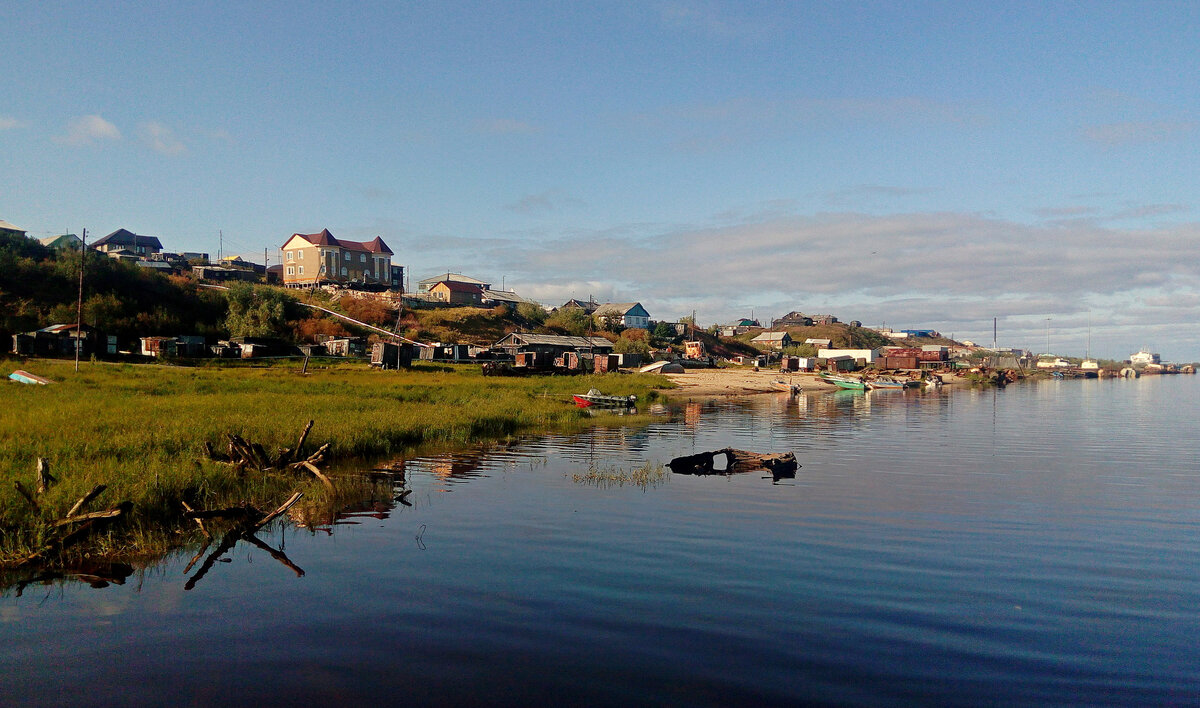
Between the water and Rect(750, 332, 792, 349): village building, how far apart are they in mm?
135033

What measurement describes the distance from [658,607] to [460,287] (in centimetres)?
12204

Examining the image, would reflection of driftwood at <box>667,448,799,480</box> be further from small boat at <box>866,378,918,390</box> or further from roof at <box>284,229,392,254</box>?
roof at <box>284,229,392,254</box>

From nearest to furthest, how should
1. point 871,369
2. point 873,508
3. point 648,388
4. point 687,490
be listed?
point 873,508, point 687,490, point 648,388, point 871,369

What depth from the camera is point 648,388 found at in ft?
217

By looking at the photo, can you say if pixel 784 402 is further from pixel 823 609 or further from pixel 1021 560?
pixel 823 609

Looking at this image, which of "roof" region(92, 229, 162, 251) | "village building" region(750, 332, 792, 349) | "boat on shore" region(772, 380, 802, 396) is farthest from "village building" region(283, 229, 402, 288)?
"village building" region(750, 332, 792, 349)

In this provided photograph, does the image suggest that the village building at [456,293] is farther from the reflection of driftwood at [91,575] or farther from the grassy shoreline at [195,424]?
the reflection of driftwood at [91,575]

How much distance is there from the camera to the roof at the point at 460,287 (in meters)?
128

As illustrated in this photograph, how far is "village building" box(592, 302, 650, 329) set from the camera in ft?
444

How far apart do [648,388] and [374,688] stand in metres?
57.9

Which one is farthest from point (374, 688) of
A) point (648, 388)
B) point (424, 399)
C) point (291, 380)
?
point (648, 388)

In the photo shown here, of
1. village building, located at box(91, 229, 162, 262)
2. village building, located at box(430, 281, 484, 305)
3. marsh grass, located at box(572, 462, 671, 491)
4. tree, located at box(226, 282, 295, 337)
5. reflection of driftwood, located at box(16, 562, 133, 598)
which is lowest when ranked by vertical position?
reflection of driftwood, located at box(16, 562, 133, 598)

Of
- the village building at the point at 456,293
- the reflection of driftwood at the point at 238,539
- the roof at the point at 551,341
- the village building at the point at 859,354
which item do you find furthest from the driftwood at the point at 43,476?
the village building at the point at 859,354

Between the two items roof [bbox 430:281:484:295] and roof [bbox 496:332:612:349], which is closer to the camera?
roof [bbox 496:332:612:349]
